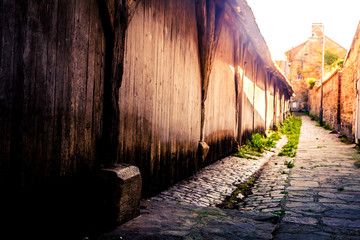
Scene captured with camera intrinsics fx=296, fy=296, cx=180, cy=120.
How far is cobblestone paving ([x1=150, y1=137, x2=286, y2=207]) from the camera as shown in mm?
3820

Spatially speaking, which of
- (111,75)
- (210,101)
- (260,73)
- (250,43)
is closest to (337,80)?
A: (260,73)

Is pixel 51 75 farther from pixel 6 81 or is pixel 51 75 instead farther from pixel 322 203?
pixel 322 203

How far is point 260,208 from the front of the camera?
3541 millimetres

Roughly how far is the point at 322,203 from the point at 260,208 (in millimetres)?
780

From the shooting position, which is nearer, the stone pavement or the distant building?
the stone pavement

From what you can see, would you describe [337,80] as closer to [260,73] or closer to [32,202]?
[260,73]

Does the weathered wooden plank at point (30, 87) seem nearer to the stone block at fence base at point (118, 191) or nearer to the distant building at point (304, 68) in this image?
the stone block at fence base at point (118, 191)

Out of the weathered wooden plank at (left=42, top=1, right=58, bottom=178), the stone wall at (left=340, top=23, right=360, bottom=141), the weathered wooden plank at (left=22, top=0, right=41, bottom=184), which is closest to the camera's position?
the weathered wooden plank at (left=22, top=0, right=41, bottom=184)

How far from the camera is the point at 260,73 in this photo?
39.5 ft

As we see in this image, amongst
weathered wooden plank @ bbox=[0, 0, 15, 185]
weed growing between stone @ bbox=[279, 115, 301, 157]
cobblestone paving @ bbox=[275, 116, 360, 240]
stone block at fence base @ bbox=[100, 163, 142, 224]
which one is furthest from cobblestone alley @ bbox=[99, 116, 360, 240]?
weed growing between stone @ bbox=[279, 115, 301, 157]

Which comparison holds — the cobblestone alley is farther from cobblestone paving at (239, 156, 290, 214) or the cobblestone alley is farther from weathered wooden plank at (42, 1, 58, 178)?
weathered wooden plank at (42, 1, 58, 178)

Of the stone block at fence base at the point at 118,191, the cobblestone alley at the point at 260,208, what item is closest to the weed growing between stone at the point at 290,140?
Answer: the cobblestone alley at the point at 260,208

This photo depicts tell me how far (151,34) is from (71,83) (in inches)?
61.3

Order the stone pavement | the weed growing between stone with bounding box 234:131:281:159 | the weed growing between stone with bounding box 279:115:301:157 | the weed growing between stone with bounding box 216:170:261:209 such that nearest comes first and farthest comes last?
1. the stone pavement
2. the weed growing between stone with bounding box 216:170:261:209
3. the weed growing between stone with bounding box 234:131:281:159
4. the weed growing between stone with bounding box 279:115:301:157
